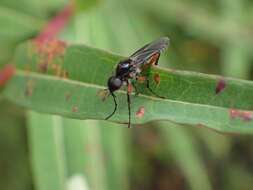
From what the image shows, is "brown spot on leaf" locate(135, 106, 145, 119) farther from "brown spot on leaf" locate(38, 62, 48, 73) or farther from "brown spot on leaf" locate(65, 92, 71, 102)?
"brown spot on leaf" locate(38, 62, 48, 73)

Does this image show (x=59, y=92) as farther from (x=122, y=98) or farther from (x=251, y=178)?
(x=251, y=178)

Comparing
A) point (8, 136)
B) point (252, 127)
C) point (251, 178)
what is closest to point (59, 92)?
point (252, 127)

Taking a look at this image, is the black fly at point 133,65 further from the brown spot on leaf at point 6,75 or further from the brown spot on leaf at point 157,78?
the brown spot on leaf at point 6,75

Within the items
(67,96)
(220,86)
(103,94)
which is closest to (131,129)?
(67,96)

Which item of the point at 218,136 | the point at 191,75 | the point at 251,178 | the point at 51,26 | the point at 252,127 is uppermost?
the point at 51,26

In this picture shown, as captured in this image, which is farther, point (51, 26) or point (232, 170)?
point (232, 170)

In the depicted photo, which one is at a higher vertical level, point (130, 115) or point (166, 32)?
point (166, 32)

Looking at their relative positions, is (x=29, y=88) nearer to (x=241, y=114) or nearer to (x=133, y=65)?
(x=133, y=65)
